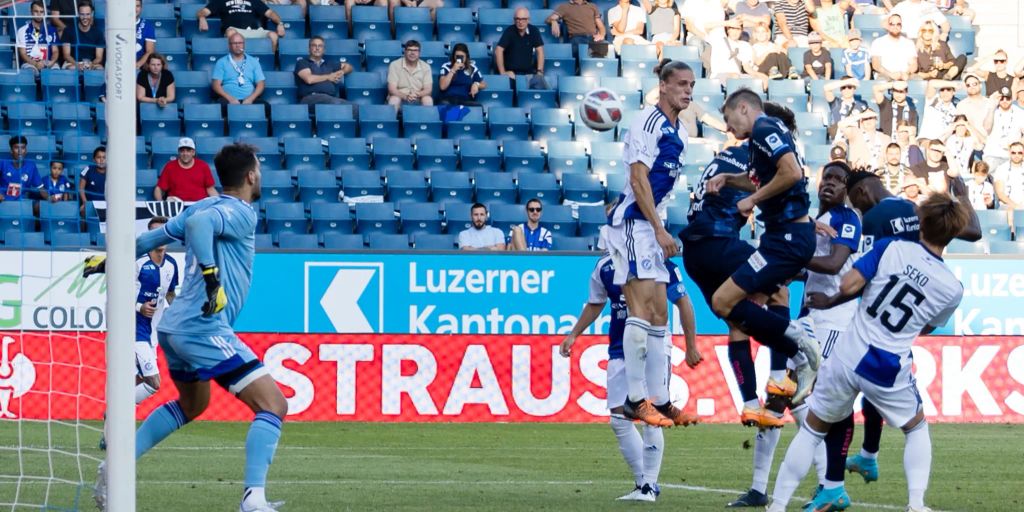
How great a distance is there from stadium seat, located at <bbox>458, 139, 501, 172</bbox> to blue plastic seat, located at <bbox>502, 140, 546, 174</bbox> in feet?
0.44

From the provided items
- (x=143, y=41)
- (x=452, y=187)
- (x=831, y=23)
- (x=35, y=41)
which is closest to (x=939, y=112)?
(x=831, y=23)

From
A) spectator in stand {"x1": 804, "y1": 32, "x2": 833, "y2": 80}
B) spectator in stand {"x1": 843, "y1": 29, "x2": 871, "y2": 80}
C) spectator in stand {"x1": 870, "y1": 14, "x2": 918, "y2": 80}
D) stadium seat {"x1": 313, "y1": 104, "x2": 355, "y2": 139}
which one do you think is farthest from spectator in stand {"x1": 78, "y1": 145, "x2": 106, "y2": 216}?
spectator in stand {"x1": 870, "y1": 14, "x2": 918, "y2": 80}

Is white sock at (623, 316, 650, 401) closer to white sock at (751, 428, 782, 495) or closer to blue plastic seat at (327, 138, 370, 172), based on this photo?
white sock at (751, 428, 782, 495)

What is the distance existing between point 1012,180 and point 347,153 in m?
8.96

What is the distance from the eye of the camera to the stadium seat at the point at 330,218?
765 inches

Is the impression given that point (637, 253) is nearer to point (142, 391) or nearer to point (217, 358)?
point (217, 358)

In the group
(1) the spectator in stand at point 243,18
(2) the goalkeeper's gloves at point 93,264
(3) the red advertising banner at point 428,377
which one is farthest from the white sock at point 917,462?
(1) the spectator in stand at point 243,18

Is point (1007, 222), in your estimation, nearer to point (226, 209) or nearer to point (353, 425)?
point (353, 425)

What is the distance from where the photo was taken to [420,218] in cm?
1956

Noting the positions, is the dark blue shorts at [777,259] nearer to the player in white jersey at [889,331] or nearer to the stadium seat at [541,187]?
the player in white jersey at [889,331]

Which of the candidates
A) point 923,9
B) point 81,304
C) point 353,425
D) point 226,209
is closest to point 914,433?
point 226,209

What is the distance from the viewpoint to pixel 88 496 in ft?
30.6

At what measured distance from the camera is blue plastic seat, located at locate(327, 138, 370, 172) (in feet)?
66.4

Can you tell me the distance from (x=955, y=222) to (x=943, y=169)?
1372cm
